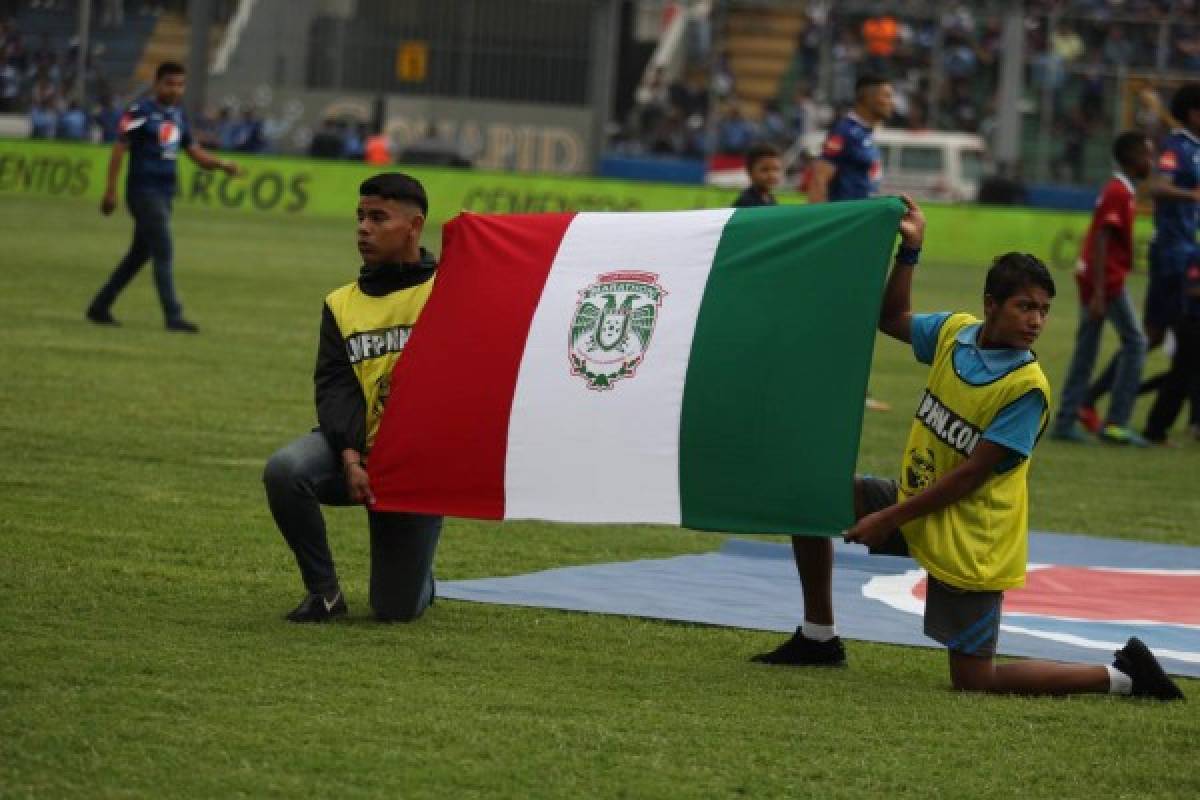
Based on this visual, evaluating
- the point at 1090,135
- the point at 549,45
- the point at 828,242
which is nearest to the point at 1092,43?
the point at 1090,135

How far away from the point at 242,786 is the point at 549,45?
4248 centimetres

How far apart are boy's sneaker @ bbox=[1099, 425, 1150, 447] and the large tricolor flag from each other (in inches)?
337

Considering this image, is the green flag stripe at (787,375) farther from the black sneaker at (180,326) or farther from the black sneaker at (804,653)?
the black sneaker at (180,326)

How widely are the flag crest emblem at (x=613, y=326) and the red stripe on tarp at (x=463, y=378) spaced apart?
0.63 feet

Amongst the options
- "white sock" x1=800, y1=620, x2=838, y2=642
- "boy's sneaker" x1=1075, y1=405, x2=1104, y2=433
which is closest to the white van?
"boy's sneaker" x1=1075, y1=405, x2=1104, y2=433

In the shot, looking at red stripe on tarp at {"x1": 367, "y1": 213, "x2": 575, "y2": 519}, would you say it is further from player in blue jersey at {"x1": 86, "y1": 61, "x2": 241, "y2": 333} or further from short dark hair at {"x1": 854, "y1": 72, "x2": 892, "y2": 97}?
player in blue jersey at {"x1": 86, "y1": 61, "x2": 241, "y2": 333}

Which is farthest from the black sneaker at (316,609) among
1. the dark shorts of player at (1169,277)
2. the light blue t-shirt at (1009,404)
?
the dark shorts of player at (1169,277)

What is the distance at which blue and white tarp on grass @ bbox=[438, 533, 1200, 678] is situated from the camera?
26.2ft

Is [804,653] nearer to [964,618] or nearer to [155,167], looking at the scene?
[964,618]

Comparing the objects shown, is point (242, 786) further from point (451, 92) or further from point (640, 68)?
point (640, 68)

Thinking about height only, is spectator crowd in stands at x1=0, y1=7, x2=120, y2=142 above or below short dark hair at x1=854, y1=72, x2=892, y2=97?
below

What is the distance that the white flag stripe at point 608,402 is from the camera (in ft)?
23.0

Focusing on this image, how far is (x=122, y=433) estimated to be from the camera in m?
12.1

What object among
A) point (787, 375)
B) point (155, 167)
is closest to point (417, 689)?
point (787, 375)
